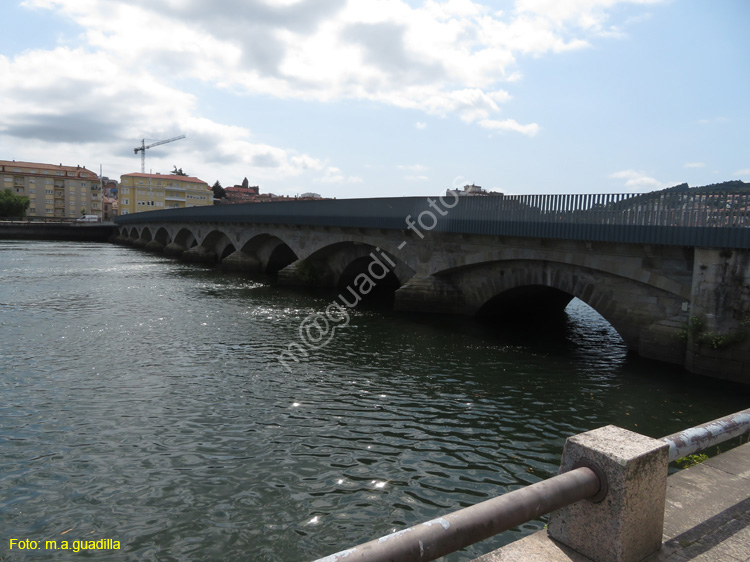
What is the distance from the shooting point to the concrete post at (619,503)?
3471 mm

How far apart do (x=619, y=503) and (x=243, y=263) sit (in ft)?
141

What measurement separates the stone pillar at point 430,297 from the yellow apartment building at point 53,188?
121 metres

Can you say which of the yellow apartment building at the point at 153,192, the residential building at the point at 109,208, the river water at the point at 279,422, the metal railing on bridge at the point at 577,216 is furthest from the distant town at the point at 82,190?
the river water at the point at 279,422

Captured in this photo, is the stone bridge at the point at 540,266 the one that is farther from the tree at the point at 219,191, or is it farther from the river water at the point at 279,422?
the tree at the point at 219,191

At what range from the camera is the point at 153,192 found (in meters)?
124

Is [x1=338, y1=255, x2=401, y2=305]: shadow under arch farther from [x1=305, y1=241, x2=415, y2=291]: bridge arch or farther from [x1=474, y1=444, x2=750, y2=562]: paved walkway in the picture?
[x1=474, y1=444, x2=750, y2=562]: paved walkway

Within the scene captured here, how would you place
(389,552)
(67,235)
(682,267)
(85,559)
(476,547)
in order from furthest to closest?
(67,235) → (682,267) → (476,547) → (85,559) → (389,552)

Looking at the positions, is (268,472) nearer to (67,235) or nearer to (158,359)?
(158,359)

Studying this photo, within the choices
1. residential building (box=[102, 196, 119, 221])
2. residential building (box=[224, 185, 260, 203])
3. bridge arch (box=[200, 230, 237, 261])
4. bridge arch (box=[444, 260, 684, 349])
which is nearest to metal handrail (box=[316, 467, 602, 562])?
bridge arch (box=[444, 260, 684, 349])

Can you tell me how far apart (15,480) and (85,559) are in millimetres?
2722

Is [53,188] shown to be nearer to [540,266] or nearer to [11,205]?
[11,205]

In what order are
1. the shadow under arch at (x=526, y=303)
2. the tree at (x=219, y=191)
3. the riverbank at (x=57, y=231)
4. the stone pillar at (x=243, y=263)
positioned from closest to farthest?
1. the shadow under arch at (x=526, y=303)
2. the stone pillar at (x=243, y=263)
3. the riverbank at (x=57, y=231)
4. the tree at (x=219, y=191)

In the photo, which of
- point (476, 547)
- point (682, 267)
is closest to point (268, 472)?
point (476, 547)

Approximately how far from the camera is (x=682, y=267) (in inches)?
597
